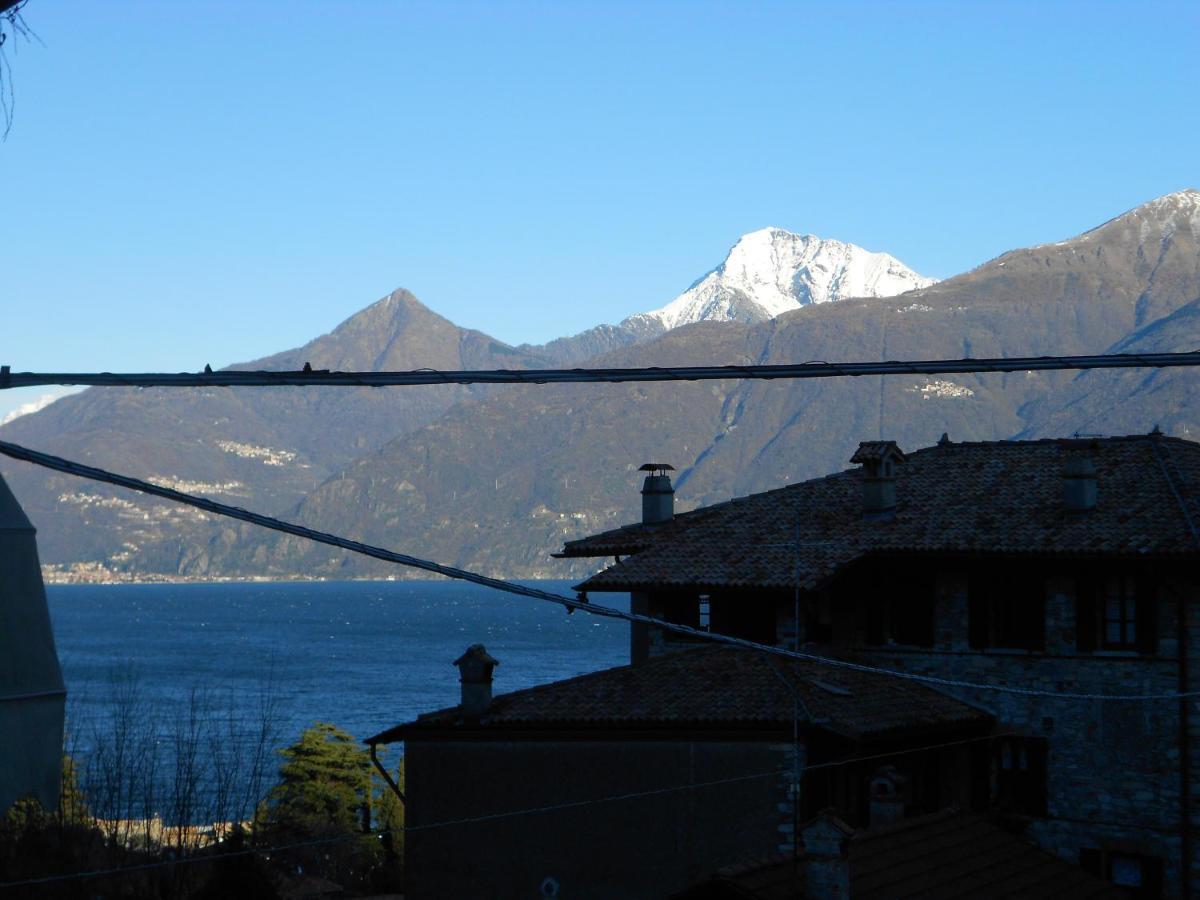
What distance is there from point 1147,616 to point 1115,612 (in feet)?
2.17

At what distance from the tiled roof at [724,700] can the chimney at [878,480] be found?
434 centimetres

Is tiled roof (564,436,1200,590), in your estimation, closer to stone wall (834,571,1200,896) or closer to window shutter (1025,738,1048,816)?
stone wall (834,571,1200,896)

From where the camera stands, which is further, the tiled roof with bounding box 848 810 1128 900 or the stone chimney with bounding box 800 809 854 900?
the tiled roof with bounding box 848 810 1128 900

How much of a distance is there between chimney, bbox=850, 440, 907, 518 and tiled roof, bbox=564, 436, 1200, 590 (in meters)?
0.29

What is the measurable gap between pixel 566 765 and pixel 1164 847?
36.5 ft

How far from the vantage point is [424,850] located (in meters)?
32.4

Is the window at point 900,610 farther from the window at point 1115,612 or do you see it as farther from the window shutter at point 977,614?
the window at point 1115,612

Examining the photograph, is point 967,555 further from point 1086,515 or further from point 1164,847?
point 1164,847

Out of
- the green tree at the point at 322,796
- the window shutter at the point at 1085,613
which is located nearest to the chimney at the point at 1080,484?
the window shutter at the point at 1085,613

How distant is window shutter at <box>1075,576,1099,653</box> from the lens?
3412 centimetres

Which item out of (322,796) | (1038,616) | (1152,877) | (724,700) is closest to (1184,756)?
(1152,877)

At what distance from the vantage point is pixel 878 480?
38375mm

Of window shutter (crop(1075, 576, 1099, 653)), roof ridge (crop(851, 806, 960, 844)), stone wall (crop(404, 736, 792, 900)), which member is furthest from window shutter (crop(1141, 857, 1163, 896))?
→ stone wall (crop(404, 736, 792, 900))

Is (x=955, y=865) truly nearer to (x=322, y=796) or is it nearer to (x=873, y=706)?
(x=873, y=706)
